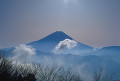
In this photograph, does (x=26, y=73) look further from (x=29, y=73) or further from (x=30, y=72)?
(x=29, y=73)

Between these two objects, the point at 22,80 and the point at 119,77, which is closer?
the point at 22,80

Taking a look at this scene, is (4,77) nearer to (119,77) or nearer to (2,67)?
(2,67)

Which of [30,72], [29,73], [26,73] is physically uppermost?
[29,73]

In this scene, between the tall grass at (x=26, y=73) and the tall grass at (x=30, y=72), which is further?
the tall grass at (x=30, y=72)

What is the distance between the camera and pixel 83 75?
199 m

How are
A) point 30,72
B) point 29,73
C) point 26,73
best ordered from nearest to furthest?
point 29,73, point 26,73, point 30,72

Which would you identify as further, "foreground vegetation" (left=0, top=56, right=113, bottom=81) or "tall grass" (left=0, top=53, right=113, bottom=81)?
"tall grass" (left=0, top=53, right=113, bottom=81)

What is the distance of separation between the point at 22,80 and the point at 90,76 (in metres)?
197

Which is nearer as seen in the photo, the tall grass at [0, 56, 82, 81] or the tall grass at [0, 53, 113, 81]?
the tall grass at [0, 56, 82, 81]

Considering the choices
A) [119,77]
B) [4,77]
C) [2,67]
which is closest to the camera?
[4,77]

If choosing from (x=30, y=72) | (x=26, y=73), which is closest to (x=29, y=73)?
(x=26, y=73)

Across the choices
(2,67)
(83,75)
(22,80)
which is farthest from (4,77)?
(83,75)

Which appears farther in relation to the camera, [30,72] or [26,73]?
[30,72]

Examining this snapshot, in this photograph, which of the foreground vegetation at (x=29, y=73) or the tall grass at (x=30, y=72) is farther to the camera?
the tall grass at (x=30, y=72)
